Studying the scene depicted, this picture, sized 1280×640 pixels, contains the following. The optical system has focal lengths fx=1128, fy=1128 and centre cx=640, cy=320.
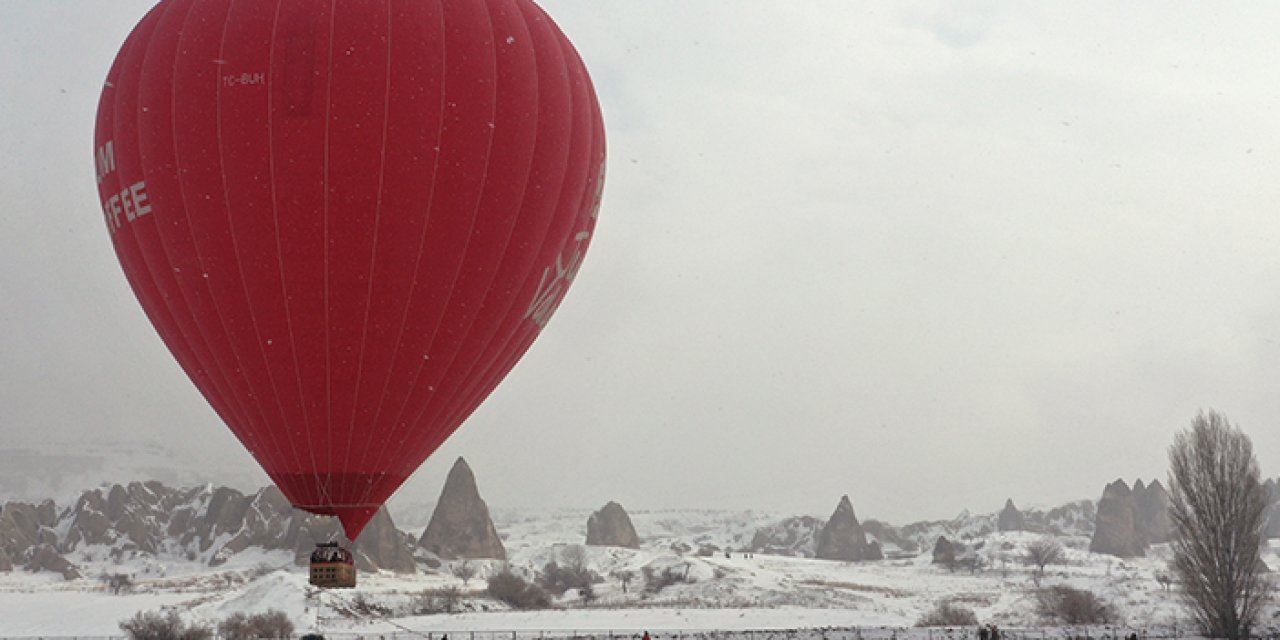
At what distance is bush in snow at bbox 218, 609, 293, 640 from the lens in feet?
190

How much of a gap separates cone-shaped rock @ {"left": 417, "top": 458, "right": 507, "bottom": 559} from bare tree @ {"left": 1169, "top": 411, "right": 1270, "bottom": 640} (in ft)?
404

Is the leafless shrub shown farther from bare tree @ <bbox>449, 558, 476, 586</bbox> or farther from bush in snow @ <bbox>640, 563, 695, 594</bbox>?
bush in snow @ <bbox>640, 563, 695, 594</bbox>

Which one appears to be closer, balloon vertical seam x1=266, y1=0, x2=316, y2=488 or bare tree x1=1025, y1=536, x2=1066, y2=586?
balloon vertical seam x1=266, y1=0, x2=316, y2=488

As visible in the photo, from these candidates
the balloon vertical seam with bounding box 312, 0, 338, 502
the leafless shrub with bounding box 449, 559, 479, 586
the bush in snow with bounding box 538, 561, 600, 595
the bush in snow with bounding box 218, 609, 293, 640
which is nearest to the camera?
the balloon vertical seam with bounding box 312, 0, 338, 502

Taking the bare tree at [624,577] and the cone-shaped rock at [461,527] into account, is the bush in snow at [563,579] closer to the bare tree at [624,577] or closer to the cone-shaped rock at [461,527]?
the bare tree at [624,577]

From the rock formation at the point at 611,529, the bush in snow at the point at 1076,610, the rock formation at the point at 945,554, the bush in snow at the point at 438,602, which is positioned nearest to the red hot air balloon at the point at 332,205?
the bush in snow at the point at 1076,610

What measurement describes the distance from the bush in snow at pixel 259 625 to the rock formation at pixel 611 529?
428 feet

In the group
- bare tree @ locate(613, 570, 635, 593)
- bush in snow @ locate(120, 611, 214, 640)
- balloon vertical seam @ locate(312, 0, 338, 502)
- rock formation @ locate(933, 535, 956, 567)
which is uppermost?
balloon vertical seam @ locate(312, 0, 338, 502)

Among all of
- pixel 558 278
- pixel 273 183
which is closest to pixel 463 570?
pixel 558 278

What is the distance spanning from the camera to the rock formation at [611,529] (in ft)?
641

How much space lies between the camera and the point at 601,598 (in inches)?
3903

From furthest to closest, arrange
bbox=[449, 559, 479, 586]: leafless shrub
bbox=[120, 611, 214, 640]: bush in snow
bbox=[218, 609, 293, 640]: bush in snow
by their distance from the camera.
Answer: bbox=[449, 559, 479, 586]: leafless shrub, bbox=[218, 609, 293, 640]: bush in snow, bbox=[120, 611, 214, 640]: bush in snow

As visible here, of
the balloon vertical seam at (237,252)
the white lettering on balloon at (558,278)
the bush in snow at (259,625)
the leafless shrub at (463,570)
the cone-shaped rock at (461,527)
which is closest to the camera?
the balloon vertical seam at (237,252)

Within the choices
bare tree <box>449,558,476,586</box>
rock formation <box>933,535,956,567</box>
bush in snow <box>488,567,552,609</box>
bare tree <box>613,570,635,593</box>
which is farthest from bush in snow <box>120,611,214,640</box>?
rock formation <box>933,535,956,567</box>
